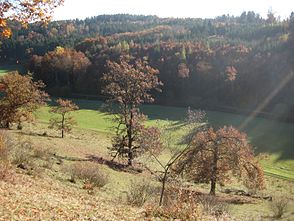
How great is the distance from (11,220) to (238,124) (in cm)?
6851

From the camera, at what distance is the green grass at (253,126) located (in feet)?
171

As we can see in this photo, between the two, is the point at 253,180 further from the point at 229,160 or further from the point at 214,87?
the point at 214,87

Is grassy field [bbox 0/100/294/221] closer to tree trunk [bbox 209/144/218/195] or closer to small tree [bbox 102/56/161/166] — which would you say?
tree trunk [bbox 209/144/218/195]

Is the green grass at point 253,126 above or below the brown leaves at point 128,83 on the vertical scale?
below

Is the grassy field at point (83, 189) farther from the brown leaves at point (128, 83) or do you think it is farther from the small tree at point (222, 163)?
the brown leaves at point (128, 83)

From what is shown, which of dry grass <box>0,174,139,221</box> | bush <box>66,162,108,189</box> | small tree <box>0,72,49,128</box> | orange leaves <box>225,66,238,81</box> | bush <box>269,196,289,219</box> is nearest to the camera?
dry grass <box>0,174,139,221</box>

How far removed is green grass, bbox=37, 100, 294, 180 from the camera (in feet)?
171

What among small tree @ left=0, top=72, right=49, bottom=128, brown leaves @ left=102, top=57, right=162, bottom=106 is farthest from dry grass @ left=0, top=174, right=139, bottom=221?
small tree @ left=0, top=72, right=49, bottom=128

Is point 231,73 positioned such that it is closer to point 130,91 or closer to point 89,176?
point 130,91

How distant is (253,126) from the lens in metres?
75.1

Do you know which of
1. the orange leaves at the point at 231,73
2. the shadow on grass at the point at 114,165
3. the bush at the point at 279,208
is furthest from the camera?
the orange leaves at the point at 231,73

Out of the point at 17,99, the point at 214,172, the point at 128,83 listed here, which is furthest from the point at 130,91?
the point at 17,99

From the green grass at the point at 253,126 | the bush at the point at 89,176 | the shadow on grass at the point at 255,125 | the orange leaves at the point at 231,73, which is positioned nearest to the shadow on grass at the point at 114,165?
the green grass at the point at 253,126

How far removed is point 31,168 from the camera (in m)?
25.5
